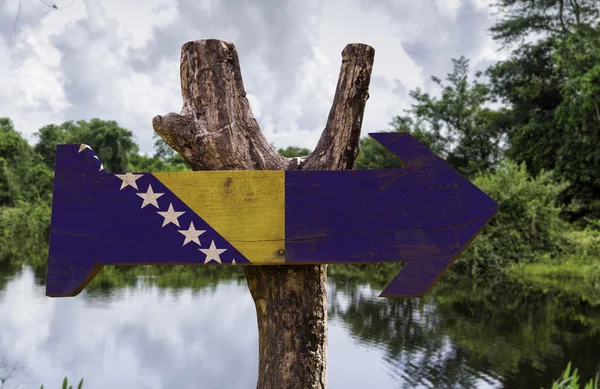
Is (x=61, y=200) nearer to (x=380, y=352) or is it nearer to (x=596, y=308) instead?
(x=380, y=352)

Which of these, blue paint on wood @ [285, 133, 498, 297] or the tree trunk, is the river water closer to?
the tree trunk

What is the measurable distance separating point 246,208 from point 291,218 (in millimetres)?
130

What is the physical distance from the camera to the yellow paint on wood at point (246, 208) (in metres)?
1.85

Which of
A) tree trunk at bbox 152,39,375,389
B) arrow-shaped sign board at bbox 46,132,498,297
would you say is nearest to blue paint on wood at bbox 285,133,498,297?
arrow-shaped sign board at bbox 46,132,498,297

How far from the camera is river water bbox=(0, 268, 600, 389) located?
27.1 ft

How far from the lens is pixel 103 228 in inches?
74.0

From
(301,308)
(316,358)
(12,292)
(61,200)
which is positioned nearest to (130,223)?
(61,200)

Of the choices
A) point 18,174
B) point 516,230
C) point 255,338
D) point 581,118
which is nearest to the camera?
point 255,338

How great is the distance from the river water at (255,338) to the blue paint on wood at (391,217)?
5.47 metres

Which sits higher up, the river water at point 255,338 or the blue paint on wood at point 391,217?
the blue paint on wood at point 391,217

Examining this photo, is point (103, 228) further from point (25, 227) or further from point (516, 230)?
point (25, 227)

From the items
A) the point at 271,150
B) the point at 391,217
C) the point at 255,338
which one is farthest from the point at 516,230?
the point at 391,217

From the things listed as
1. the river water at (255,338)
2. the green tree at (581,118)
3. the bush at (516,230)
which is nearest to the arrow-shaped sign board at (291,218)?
the river water at (255,338)

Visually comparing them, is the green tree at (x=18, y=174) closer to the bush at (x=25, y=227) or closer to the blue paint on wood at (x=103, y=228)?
the bush at (x=25, y=227)
